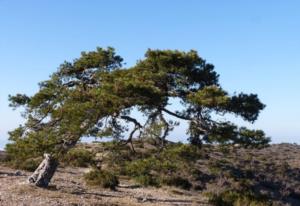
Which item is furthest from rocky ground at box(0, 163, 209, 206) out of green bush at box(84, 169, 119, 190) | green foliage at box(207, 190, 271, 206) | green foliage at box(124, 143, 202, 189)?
green foliage at box(124, 143, 202, 189)

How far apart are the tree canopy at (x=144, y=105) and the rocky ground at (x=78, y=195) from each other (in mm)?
1721

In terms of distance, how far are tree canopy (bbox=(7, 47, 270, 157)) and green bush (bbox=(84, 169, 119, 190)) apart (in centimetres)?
596

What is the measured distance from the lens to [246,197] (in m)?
25.9

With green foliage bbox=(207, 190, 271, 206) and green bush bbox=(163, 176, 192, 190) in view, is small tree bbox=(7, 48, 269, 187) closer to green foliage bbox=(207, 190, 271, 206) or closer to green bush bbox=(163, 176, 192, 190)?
green foliage bbox=(207, 190, 271, 206)

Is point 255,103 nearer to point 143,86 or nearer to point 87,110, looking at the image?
point 143,86

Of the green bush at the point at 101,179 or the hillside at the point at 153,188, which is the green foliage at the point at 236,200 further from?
the green bush at the point at 101,179

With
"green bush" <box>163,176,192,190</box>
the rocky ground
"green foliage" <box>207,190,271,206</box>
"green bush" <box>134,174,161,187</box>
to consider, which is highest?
"green bush" <box>163,176,192,190</box>

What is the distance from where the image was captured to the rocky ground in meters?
19.1

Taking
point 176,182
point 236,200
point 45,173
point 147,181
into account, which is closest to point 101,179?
point 147,181

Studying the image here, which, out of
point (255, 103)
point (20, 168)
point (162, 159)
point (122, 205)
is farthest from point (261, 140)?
→ point (20, 168)

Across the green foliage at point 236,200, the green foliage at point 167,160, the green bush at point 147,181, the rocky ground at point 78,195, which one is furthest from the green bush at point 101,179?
the green foliage at point 167,160

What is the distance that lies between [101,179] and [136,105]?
8.02 m

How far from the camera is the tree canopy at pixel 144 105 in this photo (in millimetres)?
19484

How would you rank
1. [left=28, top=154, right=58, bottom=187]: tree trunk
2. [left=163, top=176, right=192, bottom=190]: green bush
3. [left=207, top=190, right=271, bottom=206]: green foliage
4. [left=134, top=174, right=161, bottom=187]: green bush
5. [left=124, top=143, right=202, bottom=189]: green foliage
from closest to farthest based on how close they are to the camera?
1. [left=124, top=143, right=202, bottom=189]: green foliage
2. [left=28, top=154, right=58, bottom=187]: tree trunk
3. [left=207, top=190, right=271, bottom=206]: green foliage
4. [left=134, top=174, right=161, bottom=187]: green bush
5. [left=163, top=176, right=192, bottom=190]: green bush
